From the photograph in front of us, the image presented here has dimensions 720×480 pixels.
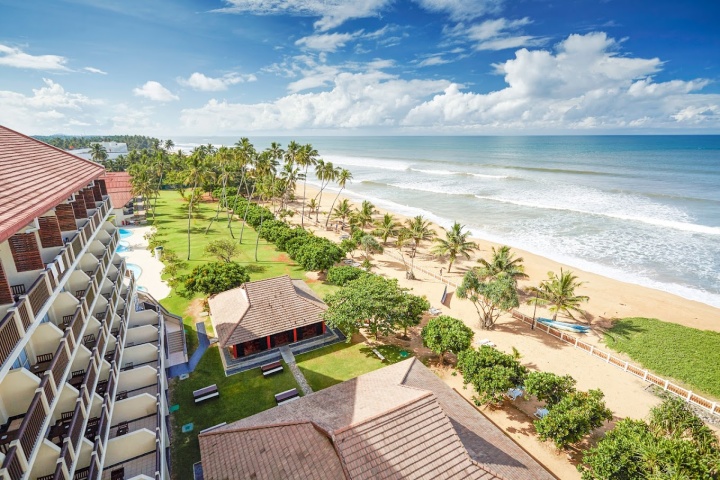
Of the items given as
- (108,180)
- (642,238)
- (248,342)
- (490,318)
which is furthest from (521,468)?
(108,180)

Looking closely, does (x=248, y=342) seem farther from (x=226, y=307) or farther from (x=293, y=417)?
(x=293, y=417)

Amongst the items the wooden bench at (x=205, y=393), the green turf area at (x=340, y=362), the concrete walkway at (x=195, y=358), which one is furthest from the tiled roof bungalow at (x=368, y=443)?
the concrete walkway at (x=195, y=358)

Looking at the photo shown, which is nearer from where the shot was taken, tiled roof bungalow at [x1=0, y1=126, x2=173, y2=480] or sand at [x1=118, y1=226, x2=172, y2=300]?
tiled roof bungalow at [x1=0, y1=126, x2=173, y2=480]

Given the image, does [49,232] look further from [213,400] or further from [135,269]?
[135,269]

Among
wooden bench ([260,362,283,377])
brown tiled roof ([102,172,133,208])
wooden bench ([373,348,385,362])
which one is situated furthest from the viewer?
brown tiled roof ([102,172,133,208])

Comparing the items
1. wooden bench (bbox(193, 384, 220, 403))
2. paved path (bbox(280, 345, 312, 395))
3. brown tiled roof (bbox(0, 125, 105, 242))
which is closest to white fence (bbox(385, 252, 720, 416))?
paved path (bbox(280, 345, 312, 395))

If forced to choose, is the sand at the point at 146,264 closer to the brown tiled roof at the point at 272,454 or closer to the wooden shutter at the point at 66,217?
the wooden shutter at the point at 66,217

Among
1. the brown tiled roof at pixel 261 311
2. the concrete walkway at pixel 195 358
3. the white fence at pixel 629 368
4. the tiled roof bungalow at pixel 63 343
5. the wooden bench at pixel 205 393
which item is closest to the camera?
the tiled roof bungalow at pixel 63 343

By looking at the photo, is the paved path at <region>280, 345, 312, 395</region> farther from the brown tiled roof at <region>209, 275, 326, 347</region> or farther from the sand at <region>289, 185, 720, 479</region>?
the sand at <region>289, 185, 720, 479</region>
